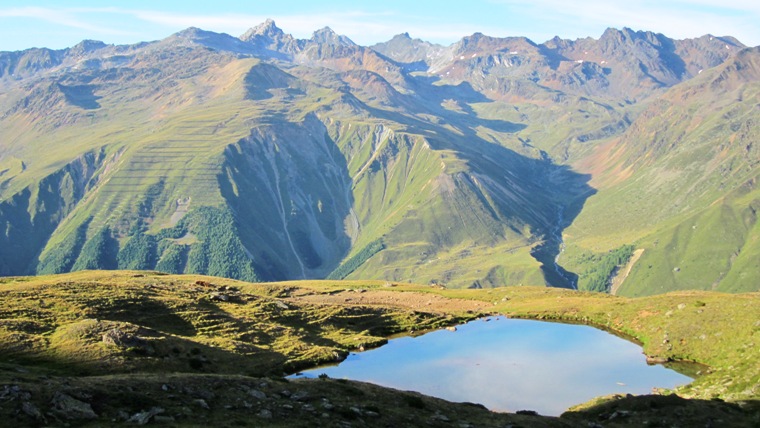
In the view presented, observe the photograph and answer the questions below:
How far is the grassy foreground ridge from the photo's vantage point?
152 feet

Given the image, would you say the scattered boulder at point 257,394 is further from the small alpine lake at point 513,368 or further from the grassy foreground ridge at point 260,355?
the small alpine lake at point 513,368

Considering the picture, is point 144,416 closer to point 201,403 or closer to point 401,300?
point 201,403

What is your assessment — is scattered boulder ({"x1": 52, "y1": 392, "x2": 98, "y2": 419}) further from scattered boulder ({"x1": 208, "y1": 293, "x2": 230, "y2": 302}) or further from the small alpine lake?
scattered boulder ({"x1": 208, "y1": 293, "x2": 230, "y2": 302})

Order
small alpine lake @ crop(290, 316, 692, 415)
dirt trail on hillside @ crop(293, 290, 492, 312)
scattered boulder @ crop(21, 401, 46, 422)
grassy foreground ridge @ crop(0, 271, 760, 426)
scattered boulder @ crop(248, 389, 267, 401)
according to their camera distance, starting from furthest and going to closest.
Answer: dirt trail on hillside @ crop(293, 290, 492, 312) → small alpine lake @ crop(290, 316, 692, 415) → scattered boulder @ crop(248, 389, 267, 401) → grassy foreground ridge @ crop(0, 271, 760, 426) → scattered boulder @ crop(21, 401, 46, 422)

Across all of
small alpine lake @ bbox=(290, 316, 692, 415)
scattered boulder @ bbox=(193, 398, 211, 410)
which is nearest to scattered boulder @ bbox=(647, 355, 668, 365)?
small alpine lake @ bbox=(290, 316, 692, 415)

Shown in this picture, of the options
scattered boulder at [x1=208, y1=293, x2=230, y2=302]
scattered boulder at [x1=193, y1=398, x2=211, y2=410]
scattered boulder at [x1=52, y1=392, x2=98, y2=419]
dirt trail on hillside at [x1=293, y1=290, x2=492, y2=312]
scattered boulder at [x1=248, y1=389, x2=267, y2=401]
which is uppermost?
scattered boulder at [x1=52, y1=392, x2=98, y2=419]

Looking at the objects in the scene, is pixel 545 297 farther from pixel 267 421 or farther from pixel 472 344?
pixel 267 421

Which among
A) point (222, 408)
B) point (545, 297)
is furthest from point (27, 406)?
point (545, 297)

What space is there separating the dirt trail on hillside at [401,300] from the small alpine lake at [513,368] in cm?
2572

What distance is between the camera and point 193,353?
72375mm

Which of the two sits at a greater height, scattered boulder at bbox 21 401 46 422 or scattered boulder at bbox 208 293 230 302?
scattered boulder at bbox 21 401 46 422

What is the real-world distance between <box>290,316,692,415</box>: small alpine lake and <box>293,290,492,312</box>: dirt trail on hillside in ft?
84.4

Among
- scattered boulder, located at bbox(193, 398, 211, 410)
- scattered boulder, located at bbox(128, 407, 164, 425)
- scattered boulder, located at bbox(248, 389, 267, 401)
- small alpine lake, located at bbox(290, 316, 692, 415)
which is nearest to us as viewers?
scattered boulder, located at bbox(128, 407, 164, 425)

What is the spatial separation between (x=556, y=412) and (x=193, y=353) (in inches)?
1585
